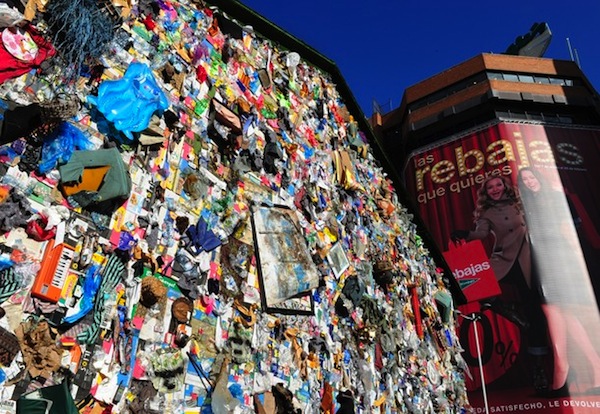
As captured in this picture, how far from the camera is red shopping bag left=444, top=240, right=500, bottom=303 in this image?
24.1 meters

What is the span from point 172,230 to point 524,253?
2303 cm

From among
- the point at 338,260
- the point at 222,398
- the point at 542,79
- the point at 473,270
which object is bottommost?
the point at 222,398

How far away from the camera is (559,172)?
85.3ft

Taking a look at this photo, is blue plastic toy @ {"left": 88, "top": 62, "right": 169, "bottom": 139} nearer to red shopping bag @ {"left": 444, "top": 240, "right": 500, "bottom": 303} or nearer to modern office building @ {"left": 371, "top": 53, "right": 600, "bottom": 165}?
red shopping bag @ {"left": 444, "top": 240, "right": 500, "bottom": 303}

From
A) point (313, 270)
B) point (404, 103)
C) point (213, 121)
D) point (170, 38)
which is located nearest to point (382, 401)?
point (313, 270)

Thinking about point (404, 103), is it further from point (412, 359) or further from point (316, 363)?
point (316, 363)

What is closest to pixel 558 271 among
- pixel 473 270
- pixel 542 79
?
pixel 473 270

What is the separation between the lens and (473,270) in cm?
2491

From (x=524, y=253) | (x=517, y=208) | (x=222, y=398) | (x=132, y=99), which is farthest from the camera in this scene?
(x=517, y=208)

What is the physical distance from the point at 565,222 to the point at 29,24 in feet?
84.5

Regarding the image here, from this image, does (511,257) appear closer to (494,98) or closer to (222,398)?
(494,98)

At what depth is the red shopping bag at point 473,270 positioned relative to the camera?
950 inches

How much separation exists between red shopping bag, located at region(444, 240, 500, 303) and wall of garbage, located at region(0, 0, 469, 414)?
17.6 metres

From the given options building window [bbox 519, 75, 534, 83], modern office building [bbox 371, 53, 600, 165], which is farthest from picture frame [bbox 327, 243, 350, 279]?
building window [bbox 519, 75, 534, 83]
